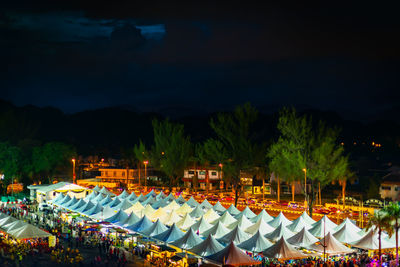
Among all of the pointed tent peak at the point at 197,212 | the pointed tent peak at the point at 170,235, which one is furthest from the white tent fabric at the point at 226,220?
the pointed tent peak at the point at 170,235

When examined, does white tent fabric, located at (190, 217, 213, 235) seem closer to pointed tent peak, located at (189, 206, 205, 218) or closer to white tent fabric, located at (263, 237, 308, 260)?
pointed tent peak, located at (189, 206, 205, 218)

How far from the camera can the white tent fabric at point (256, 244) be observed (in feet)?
83.5

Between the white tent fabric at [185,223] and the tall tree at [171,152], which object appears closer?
the white tent fabric at [185,223]

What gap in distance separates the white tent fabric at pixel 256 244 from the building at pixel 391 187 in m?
34.3

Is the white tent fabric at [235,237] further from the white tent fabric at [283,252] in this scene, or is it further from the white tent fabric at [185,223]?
the white tent fabric at [185,223]

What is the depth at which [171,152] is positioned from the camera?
6606 centimetres

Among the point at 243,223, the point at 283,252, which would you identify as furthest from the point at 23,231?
the point at 283,252

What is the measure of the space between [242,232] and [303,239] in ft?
12.3

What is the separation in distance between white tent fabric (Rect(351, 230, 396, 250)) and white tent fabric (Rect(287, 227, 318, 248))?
2.51 m

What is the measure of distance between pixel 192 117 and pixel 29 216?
128535mm

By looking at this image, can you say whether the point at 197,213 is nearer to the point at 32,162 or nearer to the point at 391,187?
the point at 391,187

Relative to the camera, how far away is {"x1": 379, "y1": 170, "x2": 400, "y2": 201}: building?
54406 mm

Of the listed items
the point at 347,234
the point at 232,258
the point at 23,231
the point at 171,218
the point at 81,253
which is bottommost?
the point at 81,253

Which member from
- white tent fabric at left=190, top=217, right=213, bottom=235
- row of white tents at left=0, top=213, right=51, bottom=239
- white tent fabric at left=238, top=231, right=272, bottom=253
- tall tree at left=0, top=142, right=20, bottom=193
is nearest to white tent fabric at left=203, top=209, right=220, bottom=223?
white tent fabric at left=190, top=217, right=213, bottom=235
